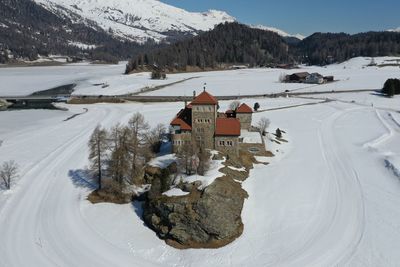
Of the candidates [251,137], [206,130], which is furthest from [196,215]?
[251,137]

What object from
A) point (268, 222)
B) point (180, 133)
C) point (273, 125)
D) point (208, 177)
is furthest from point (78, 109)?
point (268, 222)

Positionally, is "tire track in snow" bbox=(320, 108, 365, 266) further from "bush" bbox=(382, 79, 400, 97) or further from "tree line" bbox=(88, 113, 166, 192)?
"bush" bbox=(382, 79, 400, 97)

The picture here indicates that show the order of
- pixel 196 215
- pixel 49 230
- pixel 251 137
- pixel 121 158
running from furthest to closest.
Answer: pixel 251 137
pixel 121 158
pixel 49 230
pixel 196 215

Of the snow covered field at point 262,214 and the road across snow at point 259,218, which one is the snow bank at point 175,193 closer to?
the road across snow at point 259,218

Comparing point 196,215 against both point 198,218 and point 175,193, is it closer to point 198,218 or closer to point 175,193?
point 198,218

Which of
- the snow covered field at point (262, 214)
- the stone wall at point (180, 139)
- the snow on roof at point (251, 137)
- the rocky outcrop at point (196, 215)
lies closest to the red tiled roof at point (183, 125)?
the stone wall at point (180, 139)

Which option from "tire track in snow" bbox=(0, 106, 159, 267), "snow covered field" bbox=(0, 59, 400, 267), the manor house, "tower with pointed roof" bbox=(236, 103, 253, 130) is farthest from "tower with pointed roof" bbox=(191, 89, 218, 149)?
"tire track in snow" bbox=(0, 106, 159, 267)
